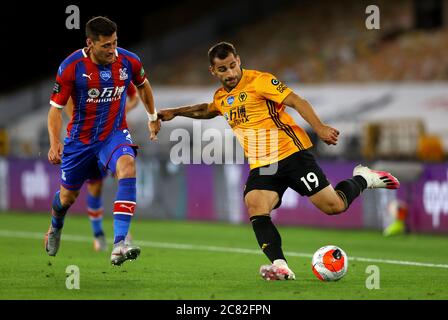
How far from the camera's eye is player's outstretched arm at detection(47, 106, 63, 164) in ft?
28.0

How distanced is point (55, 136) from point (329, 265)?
2713 millimetres

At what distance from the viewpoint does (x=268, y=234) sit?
8352 millimetres

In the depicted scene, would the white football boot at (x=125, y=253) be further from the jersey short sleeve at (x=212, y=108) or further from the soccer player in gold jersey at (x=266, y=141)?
the jersey short sleeve at (x=212, y=108)

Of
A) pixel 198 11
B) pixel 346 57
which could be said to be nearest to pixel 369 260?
pixel 346 57

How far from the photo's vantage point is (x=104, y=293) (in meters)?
7.44

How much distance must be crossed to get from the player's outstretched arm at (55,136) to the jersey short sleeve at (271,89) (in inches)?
72.2

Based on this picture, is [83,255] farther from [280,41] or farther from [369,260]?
[280,41]

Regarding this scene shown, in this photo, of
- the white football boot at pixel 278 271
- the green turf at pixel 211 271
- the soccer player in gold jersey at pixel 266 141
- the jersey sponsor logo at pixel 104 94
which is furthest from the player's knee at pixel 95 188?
the white football boot at pixel 278 271

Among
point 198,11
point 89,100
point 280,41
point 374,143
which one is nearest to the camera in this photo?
point 89,100

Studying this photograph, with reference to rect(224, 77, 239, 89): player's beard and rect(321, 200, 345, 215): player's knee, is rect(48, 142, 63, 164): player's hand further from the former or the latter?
rect(321, 200, 345, 215): player's knee

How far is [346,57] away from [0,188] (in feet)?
31.9

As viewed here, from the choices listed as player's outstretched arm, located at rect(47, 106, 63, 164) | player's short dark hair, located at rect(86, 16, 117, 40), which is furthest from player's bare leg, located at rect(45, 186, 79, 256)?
player's short dark hair, located at rect(86, 16, 117, 40)

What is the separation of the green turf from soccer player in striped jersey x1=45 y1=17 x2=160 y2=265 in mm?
712

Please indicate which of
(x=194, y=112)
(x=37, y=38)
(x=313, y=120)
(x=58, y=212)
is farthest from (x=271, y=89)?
(x=37, y=38)
